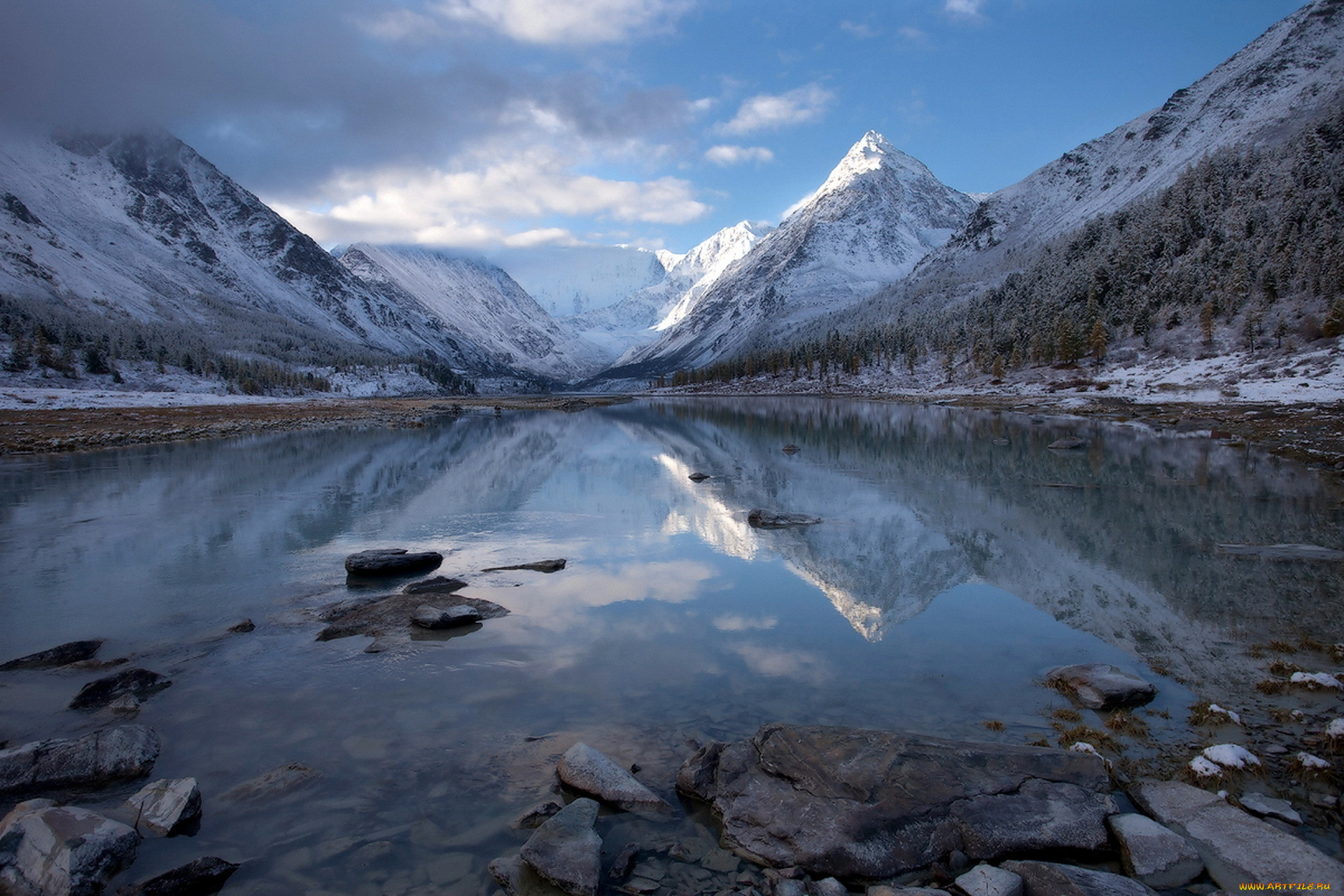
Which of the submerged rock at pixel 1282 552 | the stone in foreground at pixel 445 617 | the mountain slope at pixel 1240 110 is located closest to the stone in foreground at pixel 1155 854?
the stone in foreground at pixel 445 617

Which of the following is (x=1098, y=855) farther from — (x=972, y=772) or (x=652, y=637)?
(x=652, y=637)

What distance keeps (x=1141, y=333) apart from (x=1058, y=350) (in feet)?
36.9

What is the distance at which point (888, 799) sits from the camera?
7242mm

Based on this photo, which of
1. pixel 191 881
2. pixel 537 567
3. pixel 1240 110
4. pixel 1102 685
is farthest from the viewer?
pixel 1240 110

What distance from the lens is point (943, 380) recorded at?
13262 cm

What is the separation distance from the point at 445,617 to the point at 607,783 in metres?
7.23

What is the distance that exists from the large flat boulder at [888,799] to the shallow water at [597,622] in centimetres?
85

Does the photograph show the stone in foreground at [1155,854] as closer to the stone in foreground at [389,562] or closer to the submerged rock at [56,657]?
the stone in foreground at [389,562]

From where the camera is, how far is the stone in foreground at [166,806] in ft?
24.1

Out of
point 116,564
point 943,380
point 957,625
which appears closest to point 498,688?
point 957,625

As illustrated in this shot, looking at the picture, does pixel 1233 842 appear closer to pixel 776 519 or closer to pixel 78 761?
pixel 78 761

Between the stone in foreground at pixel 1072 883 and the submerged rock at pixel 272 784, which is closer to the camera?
the stone in foreground at pixel 1072 883

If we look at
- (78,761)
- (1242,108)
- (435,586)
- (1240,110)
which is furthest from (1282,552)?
(1242,108)

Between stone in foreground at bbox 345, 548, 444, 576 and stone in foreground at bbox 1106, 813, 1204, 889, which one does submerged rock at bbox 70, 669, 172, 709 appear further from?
stone in foreground at bbox 1106, 813, 1204, 889
